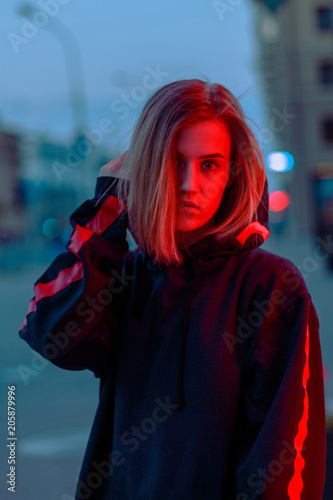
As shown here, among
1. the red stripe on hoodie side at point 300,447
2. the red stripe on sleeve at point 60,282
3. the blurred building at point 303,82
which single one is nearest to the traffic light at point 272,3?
the red stripe on sleeve at point 60,282

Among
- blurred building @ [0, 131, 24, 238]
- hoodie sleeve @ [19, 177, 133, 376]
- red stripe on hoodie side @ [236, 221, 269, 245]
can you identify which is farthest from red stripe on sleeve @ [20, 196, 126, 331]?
blurred building @ [0, 131, 24, 238]

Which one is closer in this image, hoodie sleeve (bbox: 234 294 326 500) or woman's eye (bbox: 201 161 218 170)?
A: hoodie sleeve (bbox: 234 294 326 500)

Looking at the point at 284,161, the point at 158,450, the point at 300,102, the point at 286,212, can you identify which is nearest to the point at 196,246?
the point at 158,450

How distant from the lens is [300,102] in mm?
39688

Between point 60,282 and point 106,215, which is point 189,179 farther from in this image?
point 60,282

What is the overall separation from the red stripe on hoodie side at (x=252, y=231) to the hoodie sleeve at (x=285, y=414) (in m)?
0.21

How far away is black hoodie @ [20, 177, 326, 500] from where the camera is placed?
122 cm

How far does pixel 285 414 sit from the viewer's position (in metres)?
1.18

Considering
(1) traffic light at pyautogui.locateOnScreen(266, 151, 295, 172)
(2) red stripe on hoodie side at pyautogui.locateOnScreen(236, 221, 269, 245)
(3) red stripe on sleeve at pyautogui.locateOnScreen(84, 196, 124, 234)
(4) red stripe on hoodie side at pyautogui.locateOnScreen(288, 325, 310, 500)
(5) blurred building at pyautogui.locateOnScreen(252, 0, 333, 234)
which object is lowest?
(4) red stripe on hoodie side at pyautogui.locateOnScreen(288, 325, 310, 500)

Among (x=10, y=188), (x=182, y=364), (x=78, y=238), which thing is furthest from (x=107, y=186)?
(x=10, y=188)

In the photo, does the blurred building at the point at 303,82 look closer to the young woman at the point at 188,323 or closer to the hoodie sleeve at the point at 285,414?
the young woman at the point at 188,323

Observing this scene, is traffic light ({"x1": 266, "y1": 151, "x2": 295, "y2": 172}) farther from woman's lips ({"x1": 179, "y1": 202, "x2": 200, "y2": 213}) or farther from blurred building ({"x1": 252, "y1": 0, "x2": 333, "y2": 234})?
blurred building ({"x1": 252, "y1": 0, "x2": 333, "y2": 234})

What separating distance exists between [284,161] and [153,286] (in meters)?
9.19

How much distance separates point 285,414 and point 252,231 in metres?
0.44
